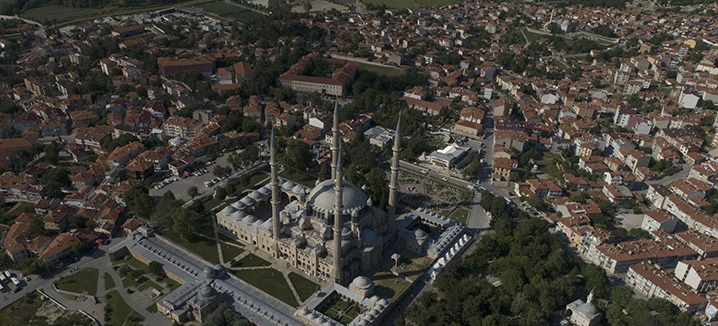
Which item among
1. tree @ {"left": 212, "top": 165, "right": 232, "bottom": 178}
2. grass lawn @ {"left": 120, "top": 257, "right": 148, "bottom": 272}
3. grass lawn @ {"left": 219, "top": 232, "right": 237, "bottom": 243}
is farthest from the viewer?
tree @ {"left": 212, "top": 165, "right": 232, "bottom": 178}

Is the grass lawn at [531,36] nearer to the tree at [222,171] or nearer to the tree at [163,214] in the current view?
the tree at [222,171]

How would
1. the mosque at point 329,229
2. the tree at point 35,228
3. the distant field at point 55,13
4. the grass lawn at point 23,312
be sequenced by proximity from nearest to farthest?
1. the grass lawn at point 23,312
2. the mosque at point 329,229
3. the tree at point 35,228
4. the distant field at point 55,13

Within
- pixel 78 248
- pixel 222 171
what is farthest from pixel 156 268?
pixel 222 171

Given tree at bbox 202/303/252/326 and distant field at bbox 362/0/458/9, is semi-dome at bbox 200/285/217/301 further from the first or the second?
distant field at bbox 362/0/458/9

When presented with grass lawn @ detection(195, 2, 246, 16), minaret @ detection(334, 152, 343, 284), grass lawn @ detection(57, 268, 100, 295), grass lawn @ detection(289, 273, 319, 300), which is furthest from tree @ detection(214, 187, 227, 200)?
grass lawn @ detection(195, 2, 246, 16)

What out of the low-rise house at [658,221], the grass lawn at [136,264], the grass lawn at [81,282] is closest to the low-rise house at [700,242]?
the low-rise house at [658,221]

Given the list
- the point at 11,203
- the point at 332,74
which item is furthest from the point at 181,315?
the point at 332,74

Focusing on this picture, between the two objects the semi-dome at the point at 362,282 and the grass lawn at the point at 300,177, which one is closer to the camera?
the semi-dome at the point at 362,282
